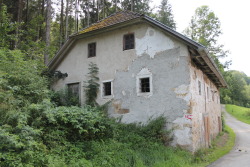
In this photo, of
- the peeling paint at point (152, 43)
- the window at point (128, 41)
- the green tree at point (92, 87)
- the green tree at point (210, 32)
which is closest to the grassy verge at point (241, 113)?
the green tree at point (210, 32)

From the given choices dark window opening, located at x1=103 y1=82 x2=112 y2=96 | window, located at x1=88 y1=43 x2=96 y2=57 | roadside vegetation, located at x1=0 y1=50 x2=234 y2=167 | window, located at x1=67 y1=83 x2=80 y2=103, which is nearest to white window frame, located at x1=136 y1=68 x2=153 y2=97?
roadside vegetation, located at x1=0 y1=50 x2=234 y2=167

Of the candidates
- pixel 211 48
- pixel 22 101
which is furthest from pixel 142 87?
pixel 211 48

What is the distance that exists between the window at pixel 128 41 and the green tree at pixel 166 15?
1566 centimetres

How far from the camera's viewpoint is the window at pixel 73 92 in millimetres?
11270

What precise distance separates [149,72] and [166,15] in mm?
18423

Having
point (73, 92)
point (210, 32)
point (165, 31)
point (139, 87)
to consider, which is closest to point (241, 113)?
point (210, 32)

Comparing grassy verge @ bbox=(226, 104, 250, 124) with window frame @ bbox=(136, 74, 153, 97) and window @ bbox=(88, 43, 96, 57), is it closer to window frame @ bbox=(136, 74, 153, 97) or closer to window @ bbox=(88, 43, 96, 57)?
window frame @ bbox=(136, 74, 153, 97)

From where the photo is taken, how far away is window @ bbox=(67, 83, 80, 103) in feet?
37.0

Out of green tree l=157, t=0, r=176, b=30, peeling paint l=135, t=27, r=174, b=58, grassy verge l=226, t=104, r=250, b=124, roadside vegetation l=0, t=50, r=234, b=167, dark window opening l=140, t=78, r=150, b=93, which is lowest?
grassy verge l=226, t=104, r=250, b=124

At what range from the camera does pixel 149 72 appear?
9.46 metres

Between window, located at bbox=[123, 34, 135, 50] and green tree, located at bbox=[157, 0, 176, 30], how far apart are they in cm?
1566

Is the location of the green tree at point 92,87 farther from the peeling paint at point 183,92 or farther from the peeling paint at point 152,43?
the peeling paint at point 183,92

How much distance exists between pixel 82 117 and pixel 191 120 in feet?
14.5

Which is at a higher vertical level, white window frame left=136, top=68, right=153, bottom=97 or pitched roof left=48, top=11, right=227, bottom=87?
pitched roof left=48, top=11, right=227, bottom=87
